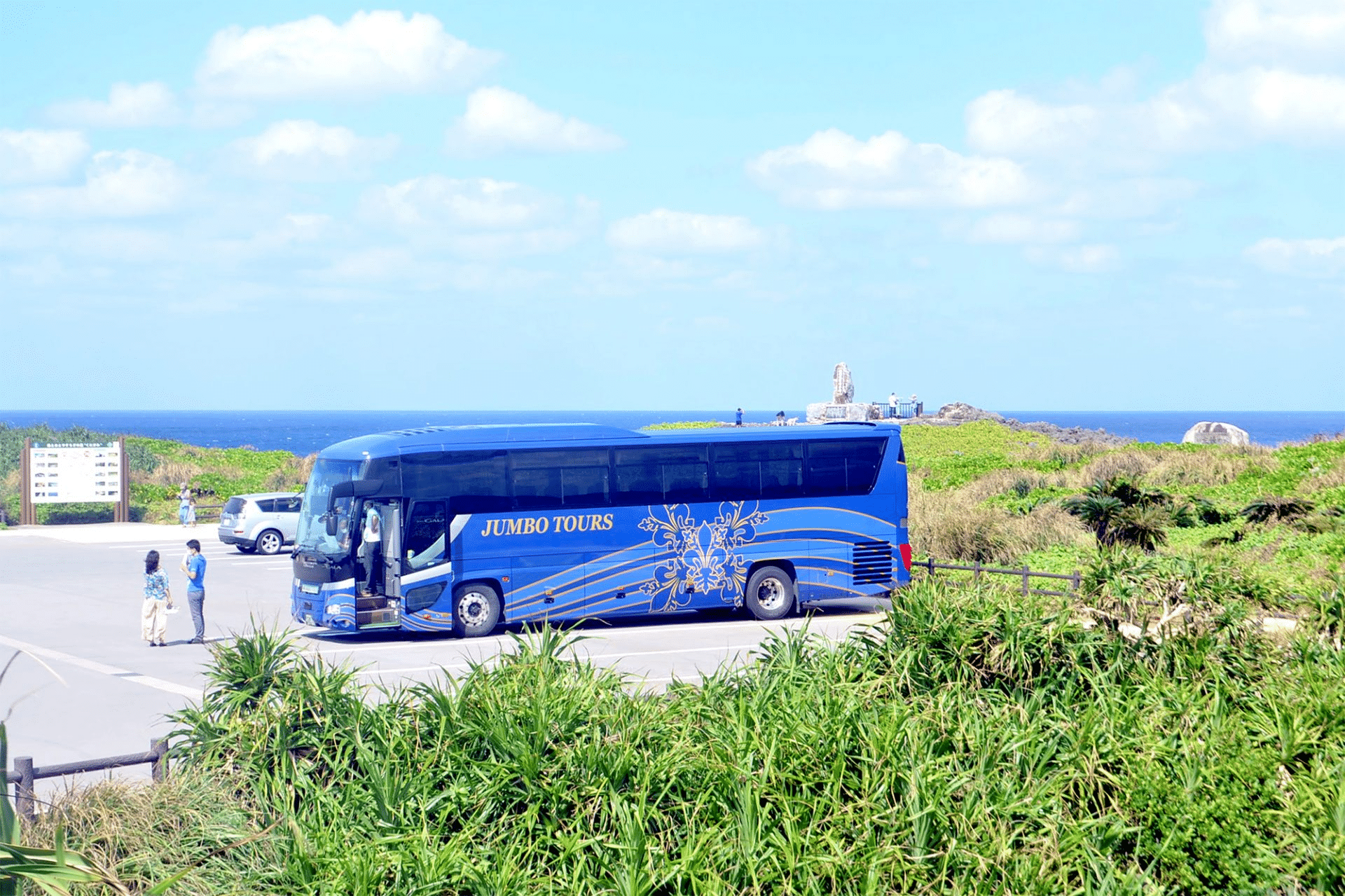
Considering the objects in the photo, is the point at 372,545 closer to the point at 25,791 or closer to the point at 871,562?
the point at 871,562

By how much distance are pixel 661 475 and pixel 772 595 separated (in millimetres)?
2991

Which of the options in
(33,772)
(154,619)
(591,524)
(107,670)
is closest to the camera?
(33,772)

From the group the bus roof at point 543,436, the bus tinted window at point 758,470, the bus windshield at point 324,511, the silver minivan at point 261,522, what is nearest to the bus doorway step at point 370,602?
the bus windshield at point 324,511

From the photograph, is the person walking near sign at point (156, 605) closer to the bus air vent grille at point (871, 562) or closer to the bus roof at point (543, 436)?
the bus roof at point (543, 436)

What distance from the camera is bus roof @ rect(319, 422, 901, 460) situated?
58.1 feet

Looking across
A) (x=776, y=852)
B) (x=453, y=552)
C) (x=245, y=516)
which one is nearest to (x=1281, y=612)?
(x=776, y=852)

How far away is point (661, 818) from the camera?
25.3 ft

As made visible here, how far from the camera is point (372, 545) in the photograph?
17594 millimetres

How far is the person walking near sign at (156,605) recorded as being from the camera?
56.4ft

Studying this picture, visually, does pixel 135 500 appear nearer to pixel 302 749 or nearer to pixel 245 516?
pixel 245 516

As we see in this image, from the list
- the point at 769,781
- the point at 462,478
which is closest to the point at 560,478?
the point at 462,478

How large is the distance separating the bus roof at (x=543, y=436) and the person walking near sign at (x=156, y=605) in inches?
115

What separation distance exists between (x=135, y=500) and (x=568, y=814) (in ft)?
126

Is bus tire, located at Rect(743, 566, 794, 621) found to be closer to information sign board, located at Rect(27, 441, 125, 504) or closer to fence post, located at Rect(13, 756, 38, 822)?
fence post, located at Rect(13, 756, 38, 822)
